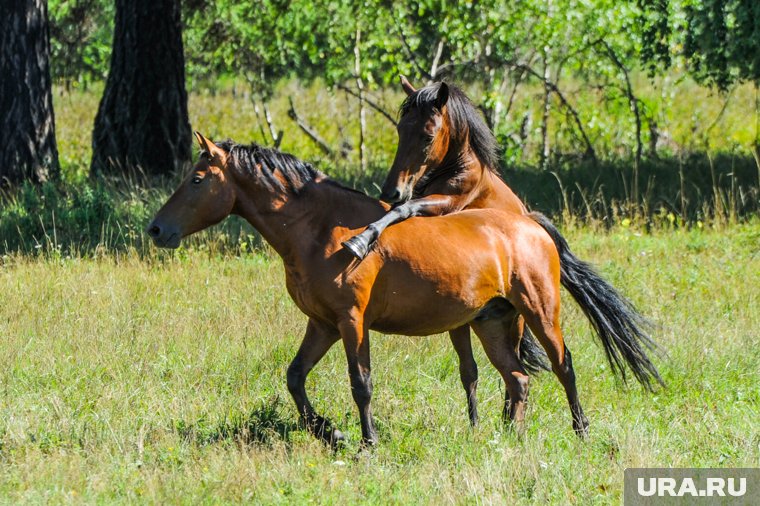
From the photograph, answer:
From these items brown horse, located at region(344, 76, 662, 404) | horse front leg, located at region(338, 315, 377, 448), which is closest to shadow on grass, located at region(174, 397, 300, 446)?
horse front leg, located at region(338, 315, 377, 448)

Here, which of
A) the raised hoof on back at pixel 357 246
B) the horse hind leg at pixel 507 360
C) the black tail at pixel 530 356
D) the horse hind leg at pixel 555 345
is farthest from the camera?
the black tail at pixel 530 356

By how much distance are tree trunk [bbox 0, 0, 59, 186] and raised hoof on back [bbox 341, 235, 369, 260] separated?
26.6 ft

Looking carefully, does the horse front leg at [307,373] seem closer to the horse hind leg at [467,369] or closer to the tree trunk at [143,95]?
the horse hind leg at [467,369]

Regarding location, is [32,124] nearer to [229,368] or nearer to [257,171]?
[229,368]

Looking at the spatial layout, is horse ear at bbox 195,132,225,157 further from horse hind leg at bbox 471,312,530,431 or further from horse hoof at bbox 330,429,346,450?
horse hind leg at bbox 471,312,530,431

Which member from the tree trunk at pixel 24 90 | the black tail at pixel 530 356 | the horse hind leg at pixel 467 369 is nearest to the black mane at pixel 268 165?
the horse hind leg at pixel 467 369

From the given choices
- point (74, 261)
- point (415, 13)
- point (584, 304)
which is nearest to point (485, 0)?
point (415, 13)

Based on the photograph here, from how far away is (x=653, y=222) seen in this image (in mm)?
13055

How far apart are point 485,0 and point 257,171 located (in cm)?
987

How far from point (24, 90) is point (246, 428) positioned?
801 cm

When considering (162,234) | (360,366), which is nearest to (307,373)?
(360,366)

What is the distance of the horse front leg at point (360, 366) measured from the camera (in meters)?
5.95

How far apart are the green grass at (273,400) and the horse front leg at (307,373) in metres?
0.12

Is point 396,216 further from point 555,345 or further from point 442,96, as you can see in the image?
point 555,345
